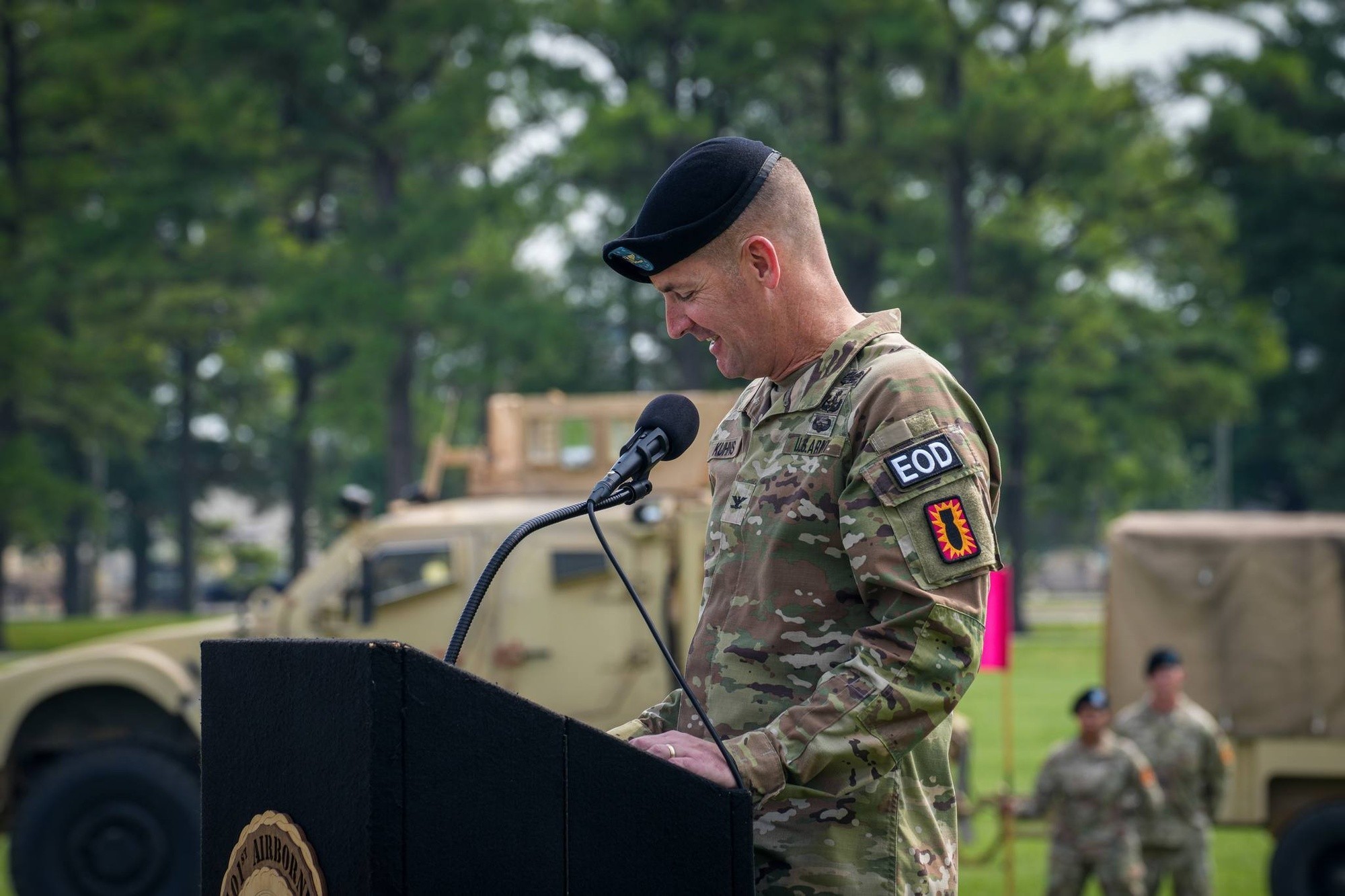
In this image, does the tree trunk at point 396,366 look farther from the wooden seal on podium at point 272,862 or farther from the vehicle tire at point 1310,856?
the wooden seal on podium at point 272,862

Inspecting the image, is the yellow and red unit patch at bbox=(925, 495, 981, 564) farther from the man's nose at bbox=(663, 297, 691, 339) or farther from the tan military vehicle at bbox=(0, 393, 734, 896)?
the tan military vehicle at bbox=(0, 393, 734, 896)

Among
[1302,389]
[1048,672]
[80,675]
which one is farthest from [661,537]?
[1302,389]

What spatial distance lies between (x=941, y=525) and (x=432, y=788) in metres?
0.77

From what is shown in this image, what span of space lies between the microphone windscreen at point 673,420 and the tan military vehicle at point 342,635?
640 cm

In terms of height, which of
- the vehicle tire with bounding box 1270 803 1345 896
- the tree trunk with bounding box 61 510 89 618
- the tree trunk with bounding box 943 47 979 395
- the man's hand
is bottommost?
the tree trunk with bounding box 61 510 89 618

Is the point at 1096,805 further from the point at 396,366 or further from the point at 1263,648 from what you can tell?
the point at 396,366

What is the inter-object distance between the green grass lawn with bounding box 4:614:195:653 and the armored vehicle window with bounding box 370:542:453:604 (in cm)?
1927

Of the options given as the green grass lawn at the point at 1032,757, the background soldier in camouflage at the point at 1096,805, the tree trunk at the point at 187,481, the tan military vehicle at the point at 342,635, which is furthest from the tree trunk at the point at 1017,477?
the tan military vehicle at the point at 342,635

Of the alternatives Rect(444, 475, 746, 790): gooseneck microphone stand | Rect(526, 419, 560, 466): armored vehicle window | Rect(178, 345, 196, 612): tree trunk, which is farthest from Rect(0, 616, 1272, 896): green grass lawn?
Rect(178, 345, 196, 612): tree trunk

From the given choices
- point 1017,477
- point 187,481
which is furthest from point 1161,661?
point 187,481

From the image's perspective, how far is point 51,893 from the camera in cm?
899

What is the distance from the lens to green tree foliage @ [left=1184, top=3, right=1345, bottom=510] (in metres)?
31.5

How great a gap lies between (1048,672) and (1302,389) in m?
15.3

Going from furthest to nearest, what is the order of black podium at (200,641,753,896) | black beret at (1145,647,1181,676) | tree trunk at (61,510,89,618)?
tree trunk at (61,510,89,618) → black beret at (1145,647,1181,676) → black podium at (200,641,753,896)
